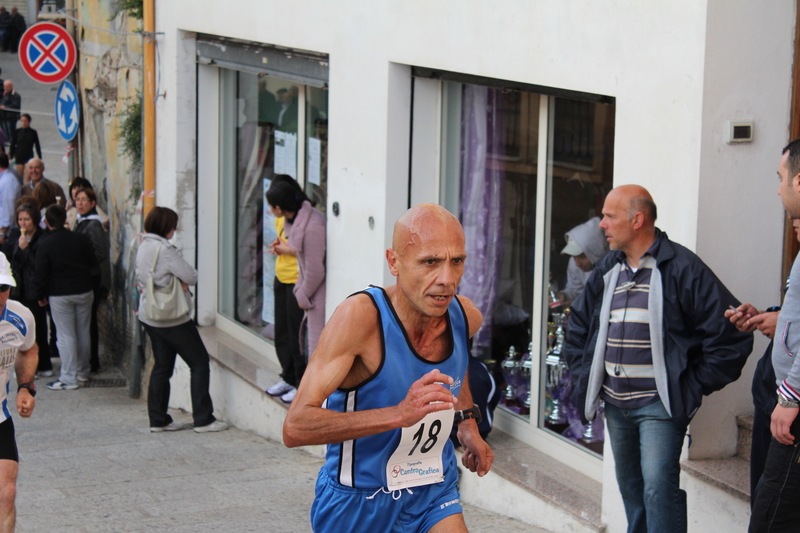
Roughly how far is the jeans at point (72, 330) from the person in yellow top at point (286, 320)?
2966 millimetres

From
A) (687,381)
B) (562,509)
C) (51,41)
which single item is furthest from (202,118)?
(687,381)

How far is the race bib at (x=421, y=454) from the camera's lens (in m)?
3.19

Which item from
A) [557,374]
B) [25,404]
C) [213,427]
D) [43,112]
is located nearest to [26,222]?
[213,427]

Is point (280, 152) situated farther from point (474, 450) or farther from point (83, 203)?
point (474, 450)

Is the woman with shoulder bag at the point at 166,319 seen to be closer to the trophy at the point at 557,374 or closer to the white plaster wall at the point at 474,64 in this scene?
the white plaster wall at the point at 474,64

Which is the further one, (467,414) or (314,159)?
(314,159)

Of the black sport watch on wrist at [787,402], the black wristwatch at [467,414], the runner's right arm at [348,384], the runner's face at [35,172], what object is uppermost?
the runner's face at [35,172]

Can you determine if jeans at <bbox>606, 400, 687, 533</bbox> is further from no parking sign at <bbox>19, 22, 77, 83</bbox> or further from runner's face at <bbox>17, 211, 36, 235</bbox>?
no parking sign at <bbox>19, 22, 77, 83</bbox>

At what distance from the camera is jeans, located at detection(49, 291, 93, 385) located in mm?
9633

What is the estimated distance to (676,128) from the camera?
4.29 meters

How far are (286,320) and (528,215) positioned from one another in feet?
8.40

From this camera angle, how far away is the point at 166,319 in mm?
7785

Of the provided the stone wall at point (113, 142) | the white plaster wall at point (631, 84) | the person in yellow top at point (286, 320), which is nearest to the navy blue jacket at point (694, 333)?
the white plaster wall at point (631, 84)

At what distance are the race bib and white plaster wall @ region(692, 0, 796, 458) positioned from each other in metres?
1.67
